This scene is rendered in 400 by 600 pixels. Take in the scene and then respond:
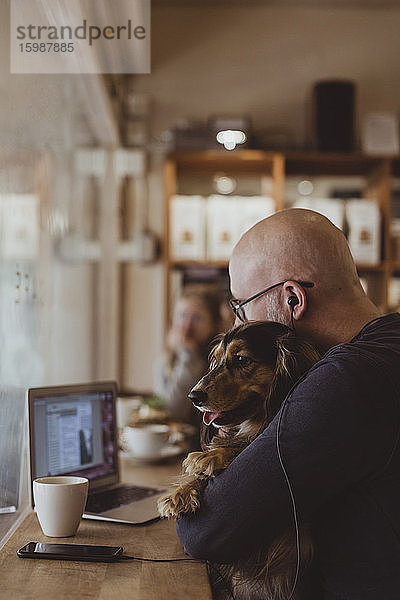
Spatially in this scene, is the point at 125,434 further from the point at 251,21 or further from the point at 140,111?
the point at 251,21

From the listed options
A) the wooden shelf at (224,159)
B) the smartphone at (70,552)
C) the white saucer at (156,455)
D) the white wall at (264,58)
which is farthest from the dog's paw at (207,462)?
the white wall at (264,58)

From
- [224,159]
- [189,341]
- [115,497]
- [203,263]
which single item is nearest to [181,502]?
[115,497]

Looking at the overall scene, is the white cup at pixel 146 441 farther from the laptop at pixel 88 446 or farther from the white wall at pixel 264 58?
the white wall at pixel 264 58

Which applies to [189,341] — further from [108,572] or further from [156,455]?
[108,572]

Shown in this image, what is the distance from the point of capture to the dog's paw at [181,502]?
4.80ft

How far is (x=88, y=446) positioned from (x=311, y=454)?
2.84 feet

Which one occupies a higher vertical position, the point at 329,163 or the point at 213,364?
the point at 329,163

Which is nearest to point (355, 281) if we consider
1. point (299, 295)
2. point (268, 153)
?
point (299, 295)

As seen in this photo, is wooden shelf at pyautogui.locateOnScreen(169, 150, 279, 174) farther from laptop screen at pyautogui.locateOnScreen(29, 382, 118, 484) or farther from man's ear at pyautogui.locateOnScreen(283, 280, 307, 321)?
man's ear at pyautogui.locateOnScreen(283, 280, 307, 321)

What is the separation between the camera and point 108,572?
144cm

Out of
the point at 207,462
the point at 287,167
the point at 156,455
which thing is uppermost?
the point at 287,167

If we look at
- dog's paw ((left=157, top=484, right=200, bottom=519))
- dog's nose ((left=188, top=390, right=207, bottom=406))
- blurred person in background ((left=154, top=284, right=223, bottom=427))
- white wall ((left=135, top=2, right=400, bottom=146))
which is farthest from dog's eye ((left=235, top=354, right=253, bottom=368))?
white wall ((left=135, top=2, right=400, bottom=146))

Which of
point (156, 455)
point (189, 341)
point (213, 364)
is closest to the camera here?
point (213, 364)

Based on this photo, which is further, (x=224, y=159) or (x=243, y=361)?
(x=224, y=159)
